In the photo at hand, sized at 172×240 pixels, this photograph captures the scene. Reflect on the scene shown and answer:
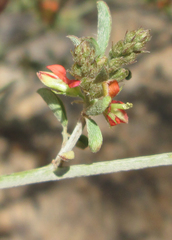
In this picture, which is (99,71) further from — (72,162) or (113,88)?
(72,162)

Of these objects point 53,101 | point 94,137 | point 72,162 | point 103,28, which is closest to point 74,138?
point 94,137

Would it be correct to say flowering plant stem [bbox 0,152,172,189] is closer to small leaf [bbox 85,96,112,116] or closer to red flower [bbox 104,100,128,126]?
red flower [bbox 104,100,128,126]

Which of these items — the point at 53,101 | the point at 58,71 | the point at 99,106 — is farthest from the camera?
the point at 53,101

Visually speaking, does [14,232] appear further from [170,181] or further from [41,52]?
[41,52]

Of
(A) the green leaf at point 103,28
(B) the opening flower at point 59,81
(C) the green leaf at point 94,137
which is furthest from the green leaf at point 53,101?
(A) the green leaf at point 103,28

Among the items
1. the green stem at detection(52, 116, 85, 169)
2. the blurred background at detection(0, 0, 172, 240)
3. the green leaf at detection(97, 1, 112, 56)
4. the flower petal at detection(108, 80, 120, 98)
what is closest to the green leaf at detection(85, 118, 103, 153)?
the green stem at detection(52, 116, 85, 169)
